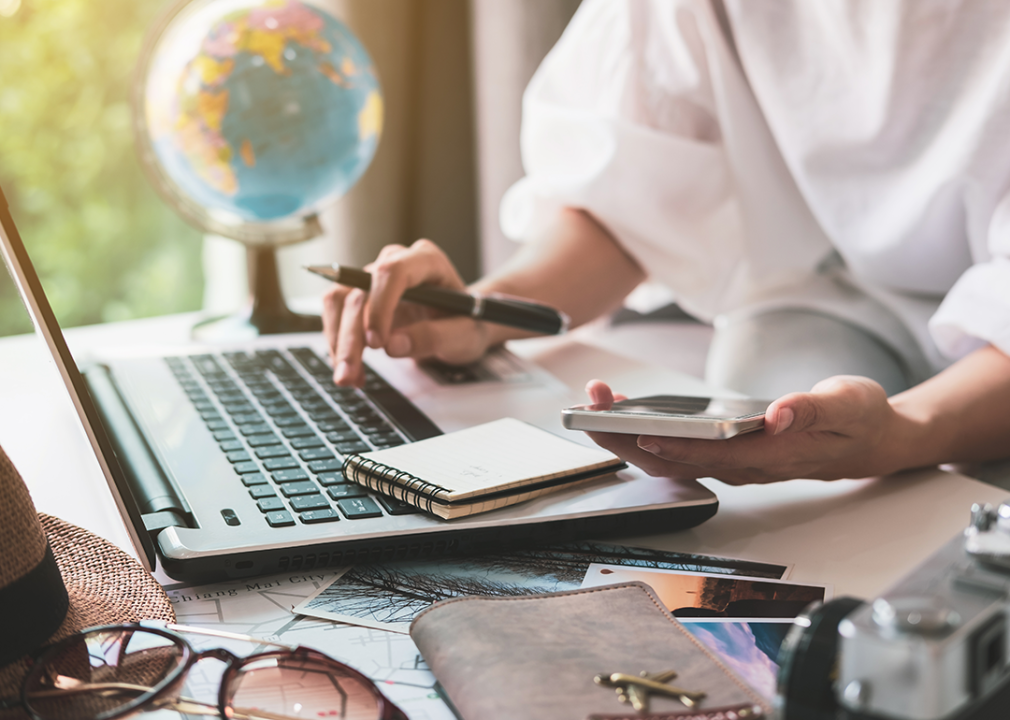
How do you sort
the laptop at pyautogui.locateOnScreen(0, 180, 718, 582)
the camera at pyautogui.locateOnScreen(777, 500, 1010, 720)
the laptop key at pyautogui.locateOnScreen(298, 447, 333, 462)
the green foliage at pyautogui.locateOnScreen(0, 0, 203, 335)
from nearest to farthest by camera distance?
the camera at pyautogui.locateOnScreen(777, 500, 1010, 720), the laptop at pyautogui.locateOnScreen(0, 180, 718, 582), the laptop key at pyautogui.locateOnScreen(298, 447, 333, 462), the green foliage at pyautogui.locateOnScreen(0, 0, 203, 335)

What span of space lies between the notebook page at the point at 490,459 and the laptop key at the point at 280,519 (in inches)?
2.3

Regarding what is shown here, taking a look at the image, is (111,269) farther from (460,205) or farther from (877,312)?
(877,312)

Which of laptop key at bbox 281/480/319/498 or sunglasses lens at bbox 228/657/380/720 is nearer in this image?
sunglasses lens at bbox 228/657/380/720

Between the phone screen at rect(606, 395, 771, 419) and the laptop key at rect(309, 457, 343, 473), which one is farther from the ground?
the phone screen at rect(606, 395, 771, 419)

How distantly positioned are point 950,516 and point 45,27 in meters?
2.37

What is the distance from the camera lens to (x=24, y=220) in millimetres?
2393

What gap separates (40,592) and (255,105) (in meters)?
0.70

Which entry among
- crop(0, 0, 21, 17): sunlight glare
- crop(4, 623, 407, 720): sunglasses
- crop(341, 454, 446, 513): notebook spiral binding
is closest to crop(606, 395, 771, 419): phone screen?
crop(341, 454, 446, 513): notebook spiral binding

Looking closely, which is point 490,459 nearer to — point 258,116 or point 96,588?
point 96,588

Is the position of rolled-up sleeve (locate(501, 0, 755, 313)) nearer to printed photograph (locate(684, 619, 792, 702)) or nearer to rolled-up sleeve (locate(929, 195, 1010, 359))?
rolled-up sleeve (locate(929, 195, 1010, 359))

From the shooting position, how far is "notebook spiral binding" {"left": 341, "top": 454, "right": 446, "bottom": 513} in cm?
46

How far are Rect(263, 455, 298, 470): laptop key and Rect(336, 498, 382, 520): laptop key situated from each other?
67mm

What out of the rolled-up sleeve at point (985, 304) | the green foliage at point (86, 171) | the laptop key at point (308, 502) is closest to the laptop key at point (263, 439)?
the laptop key at point (308, 502)

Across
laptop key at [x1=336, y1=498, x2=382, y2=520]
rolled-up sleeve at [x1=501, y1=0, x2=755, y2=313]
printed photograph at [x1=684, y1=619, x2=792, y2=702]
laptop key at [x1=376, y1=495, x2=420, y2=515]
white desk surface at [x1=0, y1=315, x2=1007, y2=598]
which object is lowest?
white desk surface at [x1=0, y1=315, x2=1007, y2=598]
